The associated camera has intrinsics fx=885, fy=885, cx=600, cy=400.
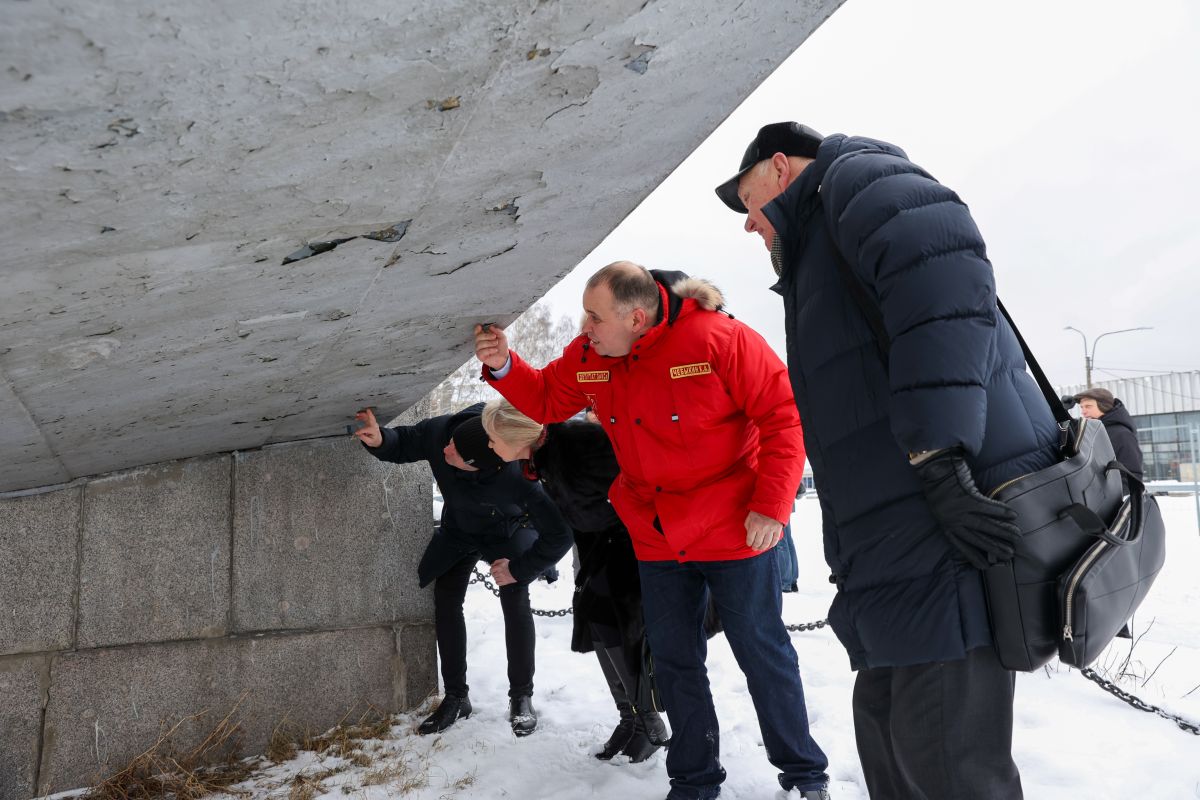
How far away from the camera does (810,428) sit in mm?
1988

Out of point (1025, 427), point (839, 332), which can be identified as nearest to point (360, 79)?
point (839, 332)

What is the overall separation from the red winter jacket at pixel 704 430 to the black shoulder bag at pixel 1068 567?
3.79ft

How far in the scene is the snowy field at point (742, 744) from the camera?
118 inches

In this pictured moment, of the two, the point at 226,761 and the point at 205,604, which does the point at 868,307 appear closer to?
the point at 205,604

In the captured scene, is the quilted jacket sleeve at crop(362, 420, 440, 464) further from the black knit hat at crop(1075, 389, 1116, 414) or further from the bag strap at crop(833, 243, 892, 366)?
the black knit hat at crop(1075, 389, 1116, 414)

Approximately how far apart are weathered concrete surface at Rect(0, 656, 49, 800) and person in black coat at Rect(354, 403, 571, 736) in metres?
1.59

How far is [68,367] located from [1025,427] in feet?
7.20

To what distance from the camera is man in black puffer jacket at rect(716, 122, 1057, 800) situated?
1.63 meters

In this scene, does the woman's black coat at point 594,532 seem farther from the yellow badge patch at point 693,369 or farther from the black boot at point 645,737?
the yellow badge patch at point 693,369

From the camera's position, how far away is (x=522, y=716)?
4.07m

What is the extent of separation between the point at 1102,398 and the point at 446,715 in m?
4.81

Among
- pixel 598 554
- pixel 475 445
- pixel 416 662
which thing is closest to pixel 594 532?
pixel 598 554

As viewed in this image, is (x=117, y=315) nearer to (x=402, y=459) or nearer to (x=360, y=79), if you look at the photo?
(x=360, y=79)

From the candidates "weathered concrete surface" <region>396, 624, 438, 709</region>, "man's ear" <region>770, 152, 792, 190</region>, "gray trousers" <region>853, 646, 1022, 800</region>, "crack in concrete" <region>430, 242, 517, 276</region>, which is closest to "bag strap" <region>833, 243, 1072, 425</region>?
"man's ear" <region>770, 152, 792, 190</region>
